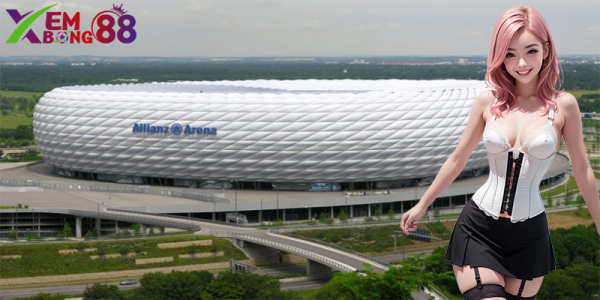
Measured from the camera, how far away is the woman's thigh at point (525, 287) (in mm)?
6492

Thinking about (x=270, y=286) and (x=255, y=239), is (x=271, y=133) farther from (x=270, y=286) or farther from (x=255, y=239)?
(x=270, y=286)

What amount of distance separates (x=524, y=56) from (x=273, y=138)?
65.8 metres

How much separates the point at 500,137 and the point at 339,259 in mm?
47823

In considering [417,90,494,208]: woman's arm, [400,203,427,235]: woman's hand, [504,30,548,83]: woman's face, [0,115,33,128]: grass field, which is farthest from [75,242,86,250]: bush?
[0,115,33,128]: grass field

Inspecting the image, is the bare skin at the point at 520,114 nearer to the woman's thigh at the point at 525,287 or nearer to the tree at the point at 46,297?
the woman's thigh at the point at 525,287

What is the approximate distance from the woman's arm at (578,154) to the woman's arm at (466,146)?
0.55m

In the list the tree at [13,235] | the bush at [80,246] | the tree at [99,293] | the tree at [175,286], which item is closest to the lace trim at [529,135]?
the tree at [175,286]

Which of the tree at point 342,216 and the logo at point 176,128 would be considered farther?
the logo at point 176,128

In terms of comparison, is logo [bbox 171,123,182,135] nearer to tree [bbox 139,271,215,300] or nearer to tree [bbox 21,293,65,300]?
tree [bbox 139,271,215,300]

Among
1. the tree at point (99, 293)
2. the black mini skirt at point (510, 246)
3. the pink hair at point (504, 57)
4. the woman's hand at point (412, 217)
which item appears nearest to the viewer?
the pink hair at point (504, 57)

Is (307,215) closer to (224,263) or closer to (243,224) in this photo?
(243,224)

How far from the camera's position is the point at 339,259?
53.7 metres

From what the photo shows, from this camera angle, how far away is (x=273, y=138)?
236 feet

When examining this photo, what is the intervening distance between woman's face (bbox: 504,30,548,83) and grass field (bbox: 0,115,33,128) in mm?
155335
